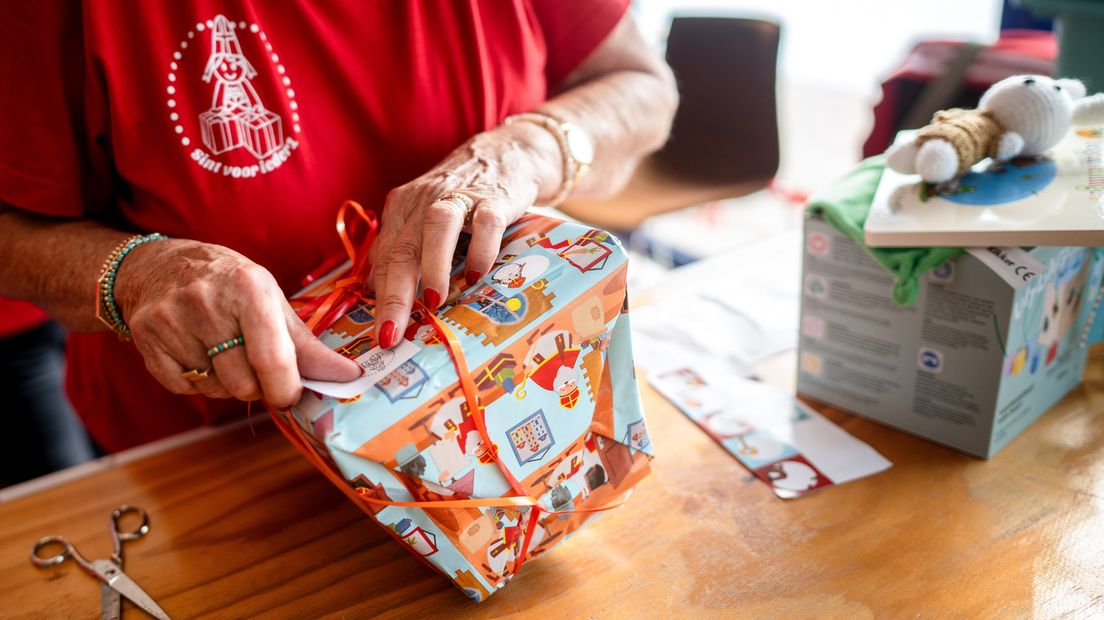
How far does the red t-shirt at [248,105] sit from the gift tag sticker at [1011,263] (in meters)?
0.54

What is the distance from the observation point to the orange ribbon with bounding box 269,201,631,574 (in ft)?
1.97

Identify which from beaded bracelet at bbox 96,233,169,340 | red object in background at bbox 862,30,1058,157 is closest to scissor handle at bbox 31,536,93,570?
beaded bracelet at bbox 96,233,169,340

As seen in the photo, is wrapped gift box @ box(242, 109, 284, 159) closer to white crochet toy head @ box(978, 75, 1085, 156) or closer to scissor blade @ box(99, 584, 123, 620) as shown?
scissor blade @ box(99, 584, 123, 620)

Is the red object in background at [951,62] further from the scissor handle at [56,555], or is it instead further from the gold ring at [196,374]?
the scissor handle at [56,555]

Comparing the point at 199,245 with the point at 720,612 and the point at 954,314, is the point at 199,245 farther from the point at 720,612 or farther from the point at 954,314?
the point at 954,314

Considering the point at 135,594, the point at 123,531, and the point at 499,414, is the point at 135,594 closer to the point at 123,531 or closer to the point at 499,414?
the point at 123,531

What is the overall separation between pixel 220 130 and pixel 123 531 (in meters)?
0.41

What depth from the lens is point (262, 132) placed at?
2.69ft

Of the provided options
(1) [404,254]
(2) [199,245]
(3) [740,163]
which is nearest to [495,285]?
(1) [404,254]

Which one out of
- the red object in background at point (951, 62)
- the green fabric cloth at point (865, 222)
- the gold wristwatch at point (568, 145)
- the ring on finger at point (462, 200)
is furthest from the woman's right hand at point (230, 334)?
the red object in background at point (951, 62)

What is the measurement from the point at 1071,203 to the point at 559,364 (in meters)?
0.52

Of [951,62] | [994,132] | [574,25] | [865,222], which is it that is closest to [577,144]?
[574,25]

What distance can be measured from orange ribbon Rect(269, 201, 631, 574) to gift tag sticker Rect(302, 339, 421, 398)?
0.03 m

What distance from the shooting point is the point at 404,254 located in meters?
0.68
